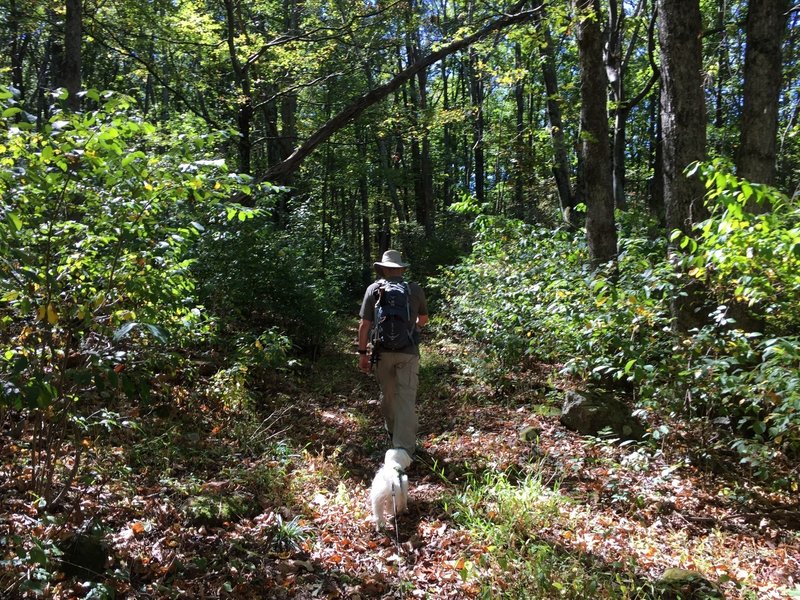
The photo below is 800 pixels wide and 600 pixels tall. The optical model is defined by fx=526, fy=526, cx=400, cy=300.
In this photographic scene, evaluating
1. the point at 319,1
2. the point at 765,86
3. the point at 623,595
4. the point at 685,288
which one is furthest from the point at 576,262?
the point at 319,1

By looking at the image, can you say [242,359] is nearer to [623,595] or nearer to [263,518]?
[263,518]

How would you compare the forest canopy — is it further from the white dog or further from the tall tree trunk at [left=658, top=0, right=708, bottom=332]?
the white dog

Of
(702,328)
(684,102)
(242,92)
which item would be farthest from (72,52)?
(702,328)

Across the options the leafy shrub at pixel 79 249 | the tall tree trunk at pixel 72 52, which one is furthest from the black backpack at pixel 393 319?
the tall tree trunk at pixel 72 52

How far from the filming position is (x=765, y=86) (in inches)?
225

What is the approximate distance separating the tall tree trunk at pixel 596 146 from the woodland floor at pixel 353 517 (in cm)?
281

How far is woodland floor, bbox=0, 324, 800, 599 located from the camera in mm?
3449

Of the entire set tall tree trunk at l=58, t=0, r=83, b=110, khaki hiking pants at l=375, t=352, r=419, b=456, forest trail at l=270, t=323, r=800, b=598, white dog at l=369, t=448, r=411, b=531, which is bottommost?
forest trail at l=270, t=323, r=800, b=598

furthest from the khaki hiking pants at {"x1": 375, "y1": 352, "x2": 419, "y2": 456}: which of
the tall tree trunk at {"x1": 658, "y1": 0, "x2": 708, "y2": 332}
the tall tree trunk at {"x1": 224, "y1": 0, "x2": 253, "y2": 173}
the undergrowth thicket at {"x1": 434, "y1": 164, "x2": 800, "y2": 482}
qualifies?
the tall tree trunk at {"x1": 224, "y1": 0, "x2": 253, "y2": 173}

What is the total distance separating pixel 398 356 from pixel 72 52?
243 inches

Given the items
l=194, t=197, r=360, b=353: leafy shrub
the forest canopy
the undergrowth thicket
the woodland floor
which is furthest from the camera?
l=194, t=197, r=360, b=353: leafy shrub

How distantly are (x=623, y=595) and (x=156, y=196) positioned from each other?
3.87 meters

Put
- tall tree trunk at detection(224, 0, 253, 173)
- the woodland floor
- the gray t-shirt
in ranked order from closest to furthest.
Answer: the woodland floor → the gray t-shirt → tall tree trunk at detection(224, 0, 253, 173)

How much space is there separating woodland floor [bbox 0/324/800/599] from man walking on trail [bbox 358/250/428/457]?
1.78 feet
